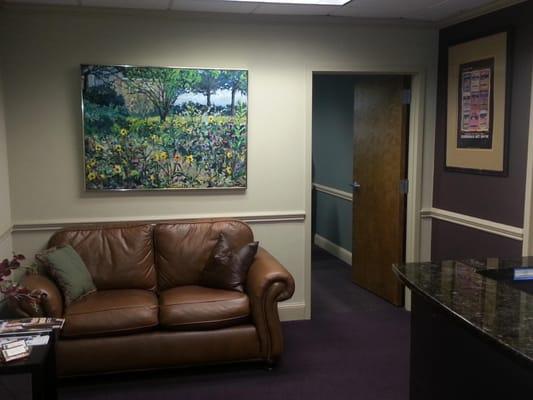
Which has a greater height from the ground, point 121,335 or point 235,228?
point 235,228

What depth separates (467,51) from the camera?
3.91m

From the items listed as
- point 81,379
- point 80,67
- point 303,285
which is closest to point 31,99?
point 80,67

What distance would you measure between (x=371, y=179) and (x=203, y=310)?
7.21 feet

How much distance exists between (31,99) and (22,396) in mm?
1884

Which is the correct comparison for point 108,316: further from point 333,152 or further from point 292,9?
point 333,152

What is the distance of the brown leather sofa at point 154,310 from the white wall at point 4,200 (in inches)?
11.0

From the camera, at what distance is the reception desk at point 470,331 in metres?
1.52

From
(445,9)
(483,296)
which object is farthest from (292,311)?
(483,296)

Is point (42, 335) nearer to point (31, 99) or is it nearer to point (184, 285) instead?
point (184, 285)

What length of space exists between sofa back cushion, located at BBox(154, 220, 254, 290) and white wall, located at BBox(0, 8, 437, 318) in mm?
205

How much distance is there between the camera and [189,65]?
388cm

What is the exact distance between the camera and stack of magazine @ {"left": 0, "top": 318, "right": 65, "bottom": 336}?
2435 mm

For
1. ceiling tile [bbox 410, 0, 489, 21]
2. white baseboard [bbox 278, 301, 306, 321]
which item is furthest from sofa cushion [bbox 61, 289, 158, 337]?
ceiling tile [bbox 410, 0, 489, 21]

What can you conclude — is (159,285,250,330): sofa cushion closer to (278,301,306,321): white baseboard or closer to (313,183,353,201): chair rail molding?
(278,301,306,321): white baseboard
